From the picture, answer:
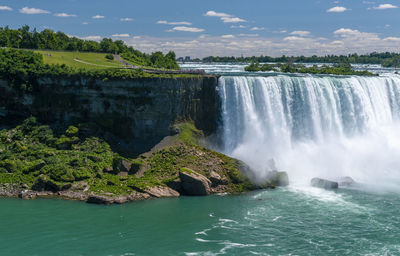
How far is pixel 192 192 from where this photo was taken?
32375mm

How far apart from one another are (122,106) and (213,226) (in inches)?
788

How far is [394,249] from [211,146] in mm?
22330

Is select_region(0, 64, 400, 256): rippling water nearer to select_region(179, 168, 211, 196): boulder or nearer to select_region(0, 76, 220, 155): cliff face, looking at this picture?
select_region(179, 168, 211, 196): boulder

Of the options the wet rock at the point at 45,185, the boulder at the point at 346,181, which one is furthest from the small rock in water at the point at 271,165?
the wet rock at the point at 45,185

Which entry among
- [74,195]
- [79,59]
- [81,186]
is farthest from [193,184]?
[79,59]

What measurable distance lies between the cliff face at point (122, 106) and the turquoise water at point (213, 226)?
1168 cm

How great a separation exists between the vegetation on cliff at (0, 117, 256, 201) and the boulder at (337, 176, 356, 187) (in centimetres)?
848

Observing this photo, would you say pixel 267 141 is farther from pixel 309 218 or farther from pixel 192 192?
pixel 309 218

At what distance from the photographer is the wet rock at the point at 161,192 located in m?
31.8

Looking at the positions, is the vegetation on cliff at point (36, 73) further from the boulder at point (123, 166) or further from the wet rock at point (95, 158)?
the boulder at point (123, 166)

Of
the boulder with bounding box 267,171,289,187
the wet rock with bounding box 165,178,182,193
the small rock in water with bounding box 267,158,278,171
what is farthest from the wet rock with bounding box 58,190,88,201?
the small rock in water with bounding box 267,158,278,171

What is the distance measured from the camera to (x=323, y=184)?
34.4 m

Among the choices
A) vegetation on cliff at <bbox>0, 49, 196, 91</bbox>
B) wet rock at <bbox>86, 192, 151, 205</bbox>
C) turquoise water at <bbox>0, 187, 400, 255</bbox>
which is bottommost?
turquoise water at <bbox>0, 187, 400, 255</bbox>

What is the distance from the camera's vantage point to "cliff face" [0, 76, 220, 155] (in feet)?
134
